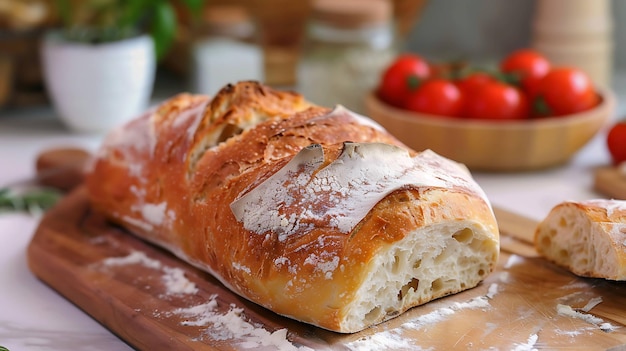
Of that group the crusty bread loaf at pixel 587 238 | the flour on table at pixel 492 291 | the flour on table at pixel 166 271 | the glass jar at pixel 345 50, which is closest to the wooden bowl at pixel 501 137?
the glass jar at pixel 345 50

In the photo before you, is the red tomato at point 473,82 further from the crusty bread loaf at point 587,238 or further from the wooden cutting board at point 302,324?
the crusty bread loaf at point 587,238

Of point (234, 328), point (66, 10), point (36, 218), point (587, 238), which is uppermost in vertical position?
point (66, 10)

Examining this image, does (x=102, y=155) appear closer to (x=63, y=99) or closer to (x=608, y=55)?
(x=63, y=99)

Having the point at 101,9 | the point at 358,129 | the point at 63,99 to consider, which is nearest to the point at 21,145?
the point at 63,99

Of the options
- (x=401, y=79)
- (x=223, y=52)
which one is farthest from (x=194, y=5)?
(x=401, y=79)

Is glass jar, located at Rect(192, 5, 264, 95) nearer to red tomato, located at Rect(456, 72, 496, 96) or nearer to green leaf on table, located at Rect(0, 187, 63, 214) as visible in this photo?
red tomato, located at Rect(456, 72, 496, 96)

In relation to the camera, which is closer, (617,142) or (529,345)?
(529,345)

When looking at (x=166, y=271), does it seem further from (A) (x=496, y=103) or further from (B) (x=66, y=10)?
(B) (x=66, y=10)
